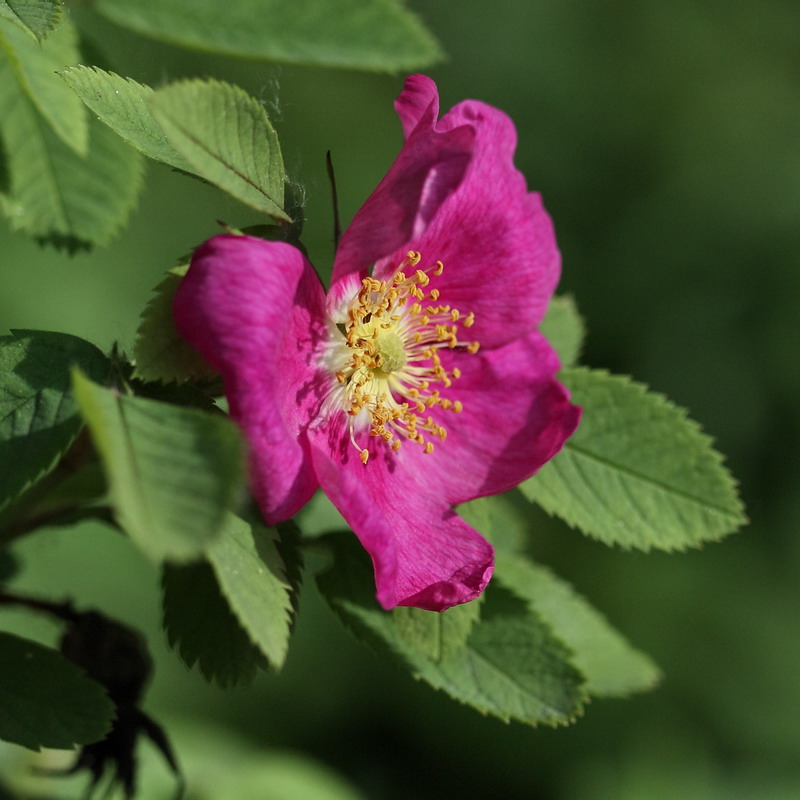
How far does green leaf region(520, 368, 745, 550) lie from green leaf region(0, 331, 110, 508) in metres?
0.60

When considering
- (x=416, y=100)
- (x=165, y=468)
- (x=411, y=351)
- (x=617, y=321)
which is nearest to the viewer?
(x=165, y=468)

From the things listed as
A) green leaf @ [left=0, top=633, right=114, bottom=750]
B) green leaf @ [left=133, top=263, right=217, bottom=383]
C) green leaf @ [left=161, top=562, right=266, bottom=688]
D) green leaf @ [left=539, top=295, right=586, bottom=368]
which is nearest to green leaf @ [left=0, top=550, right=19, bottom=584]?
green leaf @ [left=0, top=633, right=114, bottom=750]

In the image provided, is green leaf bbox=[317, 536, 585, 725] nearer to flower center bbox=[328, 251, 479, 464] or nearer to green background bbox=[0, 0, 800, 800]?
flower center bbox=[328, 251, 479, 464]

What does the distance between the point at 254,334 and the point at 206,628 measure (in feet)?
1.26

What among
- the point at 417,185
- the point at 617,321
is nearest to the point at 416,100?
the point at 417,185

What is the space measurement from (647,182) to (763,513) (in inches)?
47.8

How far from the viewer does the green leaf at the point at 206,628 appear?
3.94ft

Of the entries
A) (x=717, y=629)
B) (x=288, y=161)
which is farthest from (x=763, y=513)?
(x=288, y=161)

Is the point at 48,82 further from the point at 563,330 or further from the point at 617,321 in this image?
the point at 617,321

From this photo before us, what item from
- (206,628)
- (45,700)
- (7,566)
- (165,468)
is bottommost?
(7,566)

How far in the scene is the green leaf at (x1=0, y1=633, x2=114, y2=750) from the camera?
1.20m

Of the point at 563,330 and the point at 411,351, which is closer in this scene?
the point at 411,351

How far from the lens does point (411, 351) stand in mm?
1435

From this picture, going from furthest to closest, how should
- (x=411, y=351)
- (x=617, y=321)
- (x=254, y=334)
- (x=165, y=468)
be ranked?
(x=617, y=321), (x=411, y=351), (x=254, y=334), (x=165, y=468)
